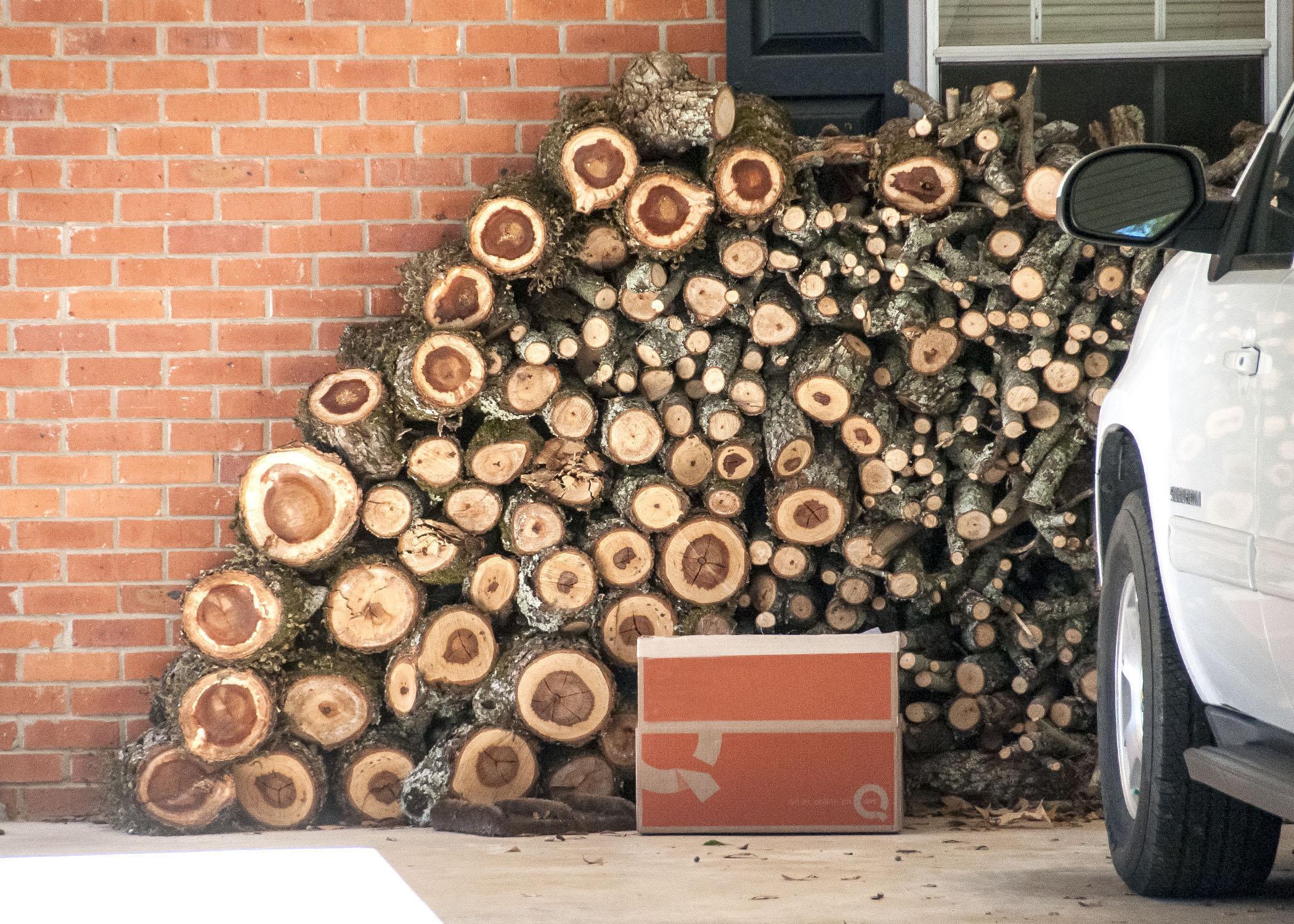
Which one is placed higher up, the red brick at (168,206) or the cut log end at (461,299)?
the red brick at (168,206)

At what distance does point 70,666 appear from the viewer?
13.5 feet

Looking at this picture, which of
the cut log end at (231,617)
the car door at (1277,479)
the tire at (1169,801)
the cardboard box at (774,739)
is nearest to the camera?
the car door at (1277,479)

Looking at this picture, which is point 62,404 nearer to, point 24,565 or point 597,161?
point 24,565

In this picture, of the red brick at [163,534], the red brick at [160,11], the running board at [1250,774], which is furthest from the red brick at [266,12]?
the running board at [1250,774]

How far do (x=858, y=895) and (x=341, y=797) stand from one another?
170 cm

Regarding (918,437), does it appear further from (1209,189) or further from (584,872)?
(584,872)

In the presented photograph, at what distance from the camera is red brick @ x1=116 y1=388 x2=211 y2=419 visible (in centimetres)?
413

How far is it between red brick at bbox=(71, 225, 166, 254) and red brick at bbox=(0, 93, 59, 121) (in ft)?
1.24

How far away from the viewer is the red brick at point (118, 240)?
4.14 meters

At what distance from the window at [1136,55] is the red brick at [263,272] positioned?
2.14 meters

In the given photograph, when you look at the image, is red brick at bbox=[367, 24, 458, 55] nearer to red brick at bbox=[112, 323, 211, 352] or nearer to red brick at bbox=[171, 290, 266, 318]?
red brick at bbox=[171, 290, 266, 318]

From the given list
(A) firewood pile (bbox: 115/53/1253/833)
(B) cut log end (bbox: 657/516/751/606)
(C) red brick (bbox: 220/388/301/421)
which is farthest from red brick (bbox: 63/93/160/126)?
(B) cut log end (bbox: 657/516/751/606)

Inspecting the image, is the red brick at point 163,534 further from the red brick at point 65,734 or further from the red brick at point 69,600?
the red brick at point 65,734

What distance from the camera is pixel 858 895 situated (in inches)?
109
